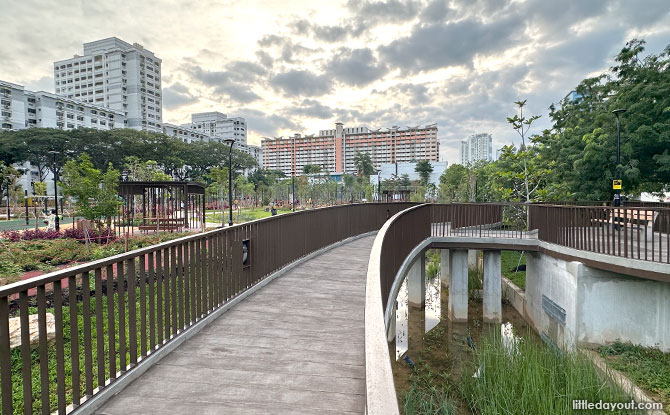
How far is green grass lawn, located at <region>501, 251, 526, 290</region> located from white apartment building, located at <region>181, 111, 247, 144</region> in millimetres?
149056

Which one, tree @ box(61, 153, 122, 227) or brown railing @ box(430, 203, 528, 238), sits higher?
tree @ box(61, 153, 122, 227)

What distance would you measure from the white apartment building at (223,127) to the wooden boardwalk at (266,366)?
162 meters

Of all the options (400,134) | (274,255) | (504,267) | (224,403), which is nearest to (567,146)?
(504,267)

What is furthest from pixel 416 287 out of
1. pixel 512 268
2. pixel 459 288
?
pixel 512 268

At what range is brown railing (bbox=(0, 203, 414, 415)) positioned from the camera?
8.54ft

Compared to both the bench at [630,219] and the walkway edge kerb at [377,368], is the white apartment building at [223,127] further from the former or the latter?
the walkway edge kerb at [377,368]

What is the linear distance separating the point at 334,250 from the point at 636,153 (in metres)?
14.5

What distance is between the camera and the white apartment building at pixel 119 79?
114625 mm

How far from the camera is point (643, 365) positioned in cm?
884

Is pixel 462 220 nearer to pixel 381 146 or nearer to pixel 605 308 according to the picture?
pixel 605 308

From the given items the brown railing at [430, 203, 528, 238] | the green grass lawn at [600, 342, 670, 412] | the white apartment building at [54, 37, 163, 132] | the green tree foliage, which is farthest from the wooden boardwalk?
the white apartment building at [54, 37, 163, 132]

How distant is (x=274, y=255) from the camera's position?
24.9 ft

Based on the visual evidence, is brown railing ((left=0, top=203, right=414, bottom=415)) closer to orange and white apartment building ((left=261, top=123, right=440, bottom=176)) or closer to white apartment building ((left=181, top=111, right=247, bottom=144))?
white apartment building ((left=181, top=111, right=247, bottom=144))

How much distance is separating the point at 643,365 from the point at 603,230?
337 cm
